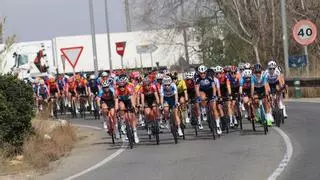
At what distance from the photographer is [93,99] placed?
28.4 meters

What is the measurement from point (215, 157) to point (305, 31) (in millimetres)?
15730

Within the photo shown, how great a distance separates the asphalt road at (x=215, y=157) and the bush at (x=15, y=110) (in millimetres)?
1907

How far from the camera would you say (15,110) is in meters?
16.4

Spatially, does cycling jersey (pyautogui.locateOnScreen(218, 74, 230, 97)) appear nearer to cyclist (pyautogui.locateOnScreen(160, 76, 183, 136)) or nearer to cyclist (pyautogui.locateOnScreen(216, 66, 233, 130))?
cyclist (pyautogui.locateOnScreen(216, 66, 233, 130))

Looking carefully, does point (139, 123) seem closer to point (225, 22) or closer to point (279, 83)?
point (279, 83)

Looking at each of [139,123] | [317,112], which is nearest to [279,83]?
[317,112]

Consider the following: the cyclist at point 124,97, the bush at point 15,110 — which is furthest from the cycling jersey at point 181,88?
the bush at point 15,110

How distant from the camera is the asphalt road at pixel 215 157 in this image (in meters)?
11.8

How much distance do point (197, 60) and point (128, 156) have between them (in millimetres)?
35903

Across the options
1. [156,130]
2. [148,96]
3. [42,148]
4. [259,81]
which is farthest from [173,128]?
[42,148]

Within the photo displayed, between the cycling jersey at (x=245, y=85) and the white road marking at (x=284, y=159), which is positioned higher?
the cycling jersey at (x=245, y=85)

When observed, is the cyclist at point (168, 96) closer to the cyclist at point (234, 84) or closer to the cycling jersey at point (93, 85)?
the cyclist at point (234, 84)

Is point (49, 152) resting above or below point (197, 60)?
below

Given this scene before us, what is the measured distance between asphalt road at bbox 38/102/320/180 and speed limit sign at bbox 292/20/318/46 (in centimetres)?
933
